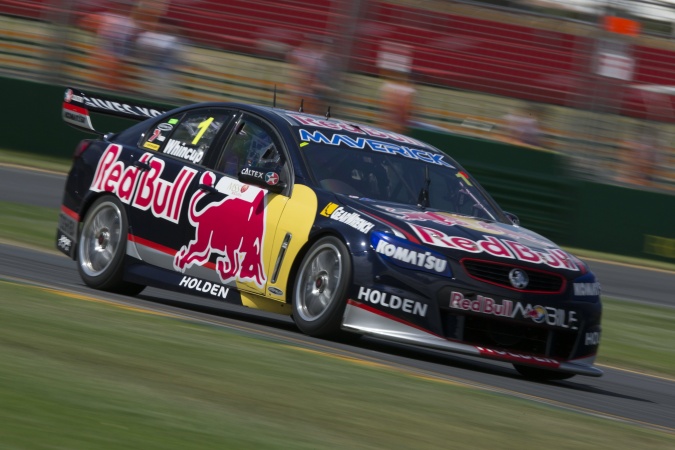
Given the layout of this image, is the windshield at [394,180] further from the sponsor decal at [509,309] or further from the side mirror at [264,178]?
the sponsor decal at [509,309]

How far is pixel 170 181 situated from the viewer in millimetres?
9023

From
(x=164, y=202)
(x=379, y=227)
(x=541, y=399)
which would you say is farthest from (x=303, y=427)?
(x=164, y=202)

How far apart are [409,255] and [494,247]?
1.75 ft

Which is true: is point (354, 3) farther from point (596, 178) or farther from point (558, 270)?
point (558, 270)

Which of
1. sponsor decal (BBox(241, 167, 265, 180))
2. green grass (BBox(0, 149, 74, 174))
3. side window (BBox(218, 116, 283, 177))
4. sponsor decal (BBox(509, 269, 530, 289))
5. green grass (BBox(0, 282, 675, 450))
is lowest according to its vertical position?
green grass (BBox(0, 149, 74, 174))

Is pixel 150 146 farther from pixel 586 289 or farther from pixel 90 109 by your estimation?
pixel 586 289

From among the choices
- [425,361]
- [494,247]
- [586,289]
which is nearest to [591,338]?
[586,289]

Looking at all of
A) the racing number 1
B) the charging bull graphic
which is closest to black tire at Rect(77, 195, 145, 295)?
the charging bull graphic

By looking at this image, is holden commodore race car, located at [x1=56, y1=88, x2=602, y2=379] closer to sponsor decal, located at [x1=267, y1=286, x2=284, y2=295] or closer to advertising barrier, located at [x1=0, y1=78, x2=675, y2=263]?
sponsor decal, located at [x1=267, y1=286, x2=284, y2=295]

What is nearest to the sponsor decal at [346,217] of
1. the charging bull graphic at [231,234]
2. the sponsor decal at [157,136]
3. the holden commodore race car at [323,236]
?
the holden commodore race car at [323,236]

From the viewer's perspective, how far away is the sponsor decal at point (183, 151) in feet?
29.8

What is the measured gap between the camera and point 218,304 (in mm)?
10023

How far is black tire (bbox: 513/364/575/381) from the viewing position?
27.0ft

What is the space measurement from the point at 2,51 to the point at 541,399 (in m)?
15.3
